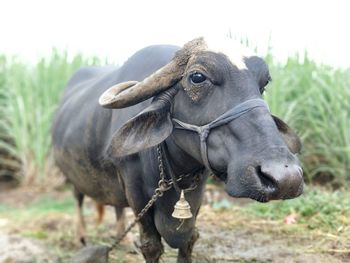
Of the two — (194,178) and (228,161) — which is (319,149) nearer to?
(194,178)

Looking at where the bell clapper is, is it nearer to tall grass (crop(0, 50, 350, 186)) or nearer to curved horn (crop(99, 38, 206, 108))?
curved horn (crop(99, 38, 206, 108))

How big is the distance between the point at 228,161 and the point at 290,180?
0.33m

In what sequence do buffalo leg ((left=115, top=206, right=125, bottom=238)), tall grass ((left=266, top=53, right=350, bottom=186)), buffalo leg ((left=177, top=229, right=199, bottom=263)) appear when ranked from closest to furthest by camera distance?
buffalo leg ((left=177, top=229, right=199, bottom=263)) < buffalo leg ((left=115, top=206, right=125, bottom=238)) < tall grass ((left=266, top=53, right=350, bottom=186))

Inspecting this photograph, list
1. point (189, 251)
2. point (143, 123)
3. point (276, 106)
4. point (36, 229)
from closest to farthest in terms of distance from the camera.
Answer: point (143, 123), point (189, 251), point (36, 229), point (276, 106)

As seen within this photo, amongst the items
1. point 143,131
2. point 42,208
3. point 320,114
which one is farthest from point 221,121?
point 42,208

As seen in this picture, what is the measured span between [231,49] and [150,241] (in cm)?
129

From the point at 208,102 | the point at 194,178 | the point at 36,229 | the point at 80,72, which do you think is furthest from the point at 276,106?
the point at 208,102

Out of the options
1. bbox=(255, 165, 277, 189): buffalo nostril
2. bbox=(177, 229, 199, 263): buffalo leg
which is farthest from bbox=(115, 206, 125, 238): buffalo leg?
bbox=(255, 165, 277, 189): buffalo nostril

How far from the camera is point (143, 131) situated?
8.87 feet

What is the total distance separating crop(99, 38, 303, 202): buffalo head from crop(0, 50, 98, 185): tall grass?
5.31m

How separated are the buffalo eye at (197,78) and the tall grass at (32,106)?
5.62 meters

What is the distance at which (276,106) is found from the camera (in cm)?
602

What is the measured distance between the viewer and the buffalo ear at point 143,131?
2650mm

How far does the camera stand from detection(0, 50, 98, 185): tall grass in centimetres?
786
